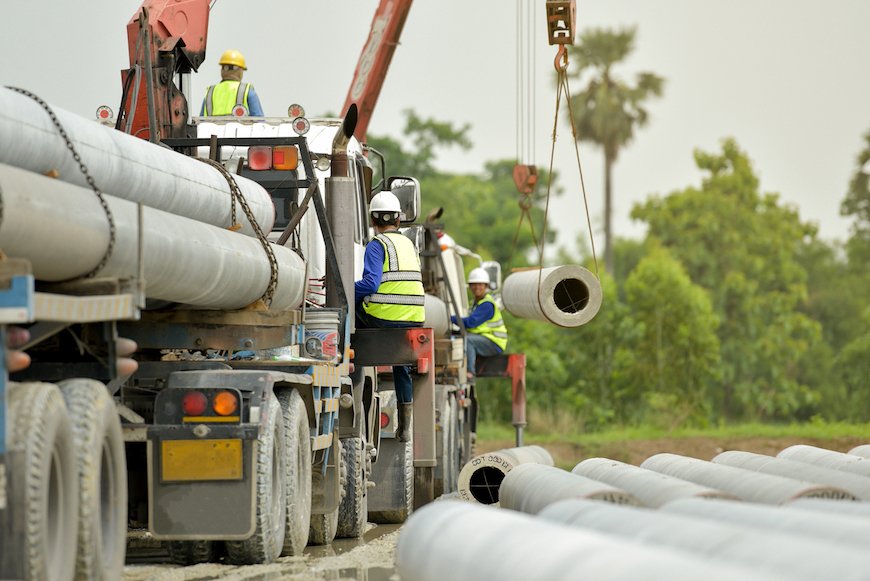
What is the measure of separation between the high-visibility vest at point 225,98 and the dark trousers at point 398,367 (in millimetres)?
2631

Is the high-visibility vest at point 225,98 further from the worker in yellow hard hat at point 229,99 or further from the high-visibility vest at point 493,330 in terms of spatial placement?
the high-visibility vest at point 493,330

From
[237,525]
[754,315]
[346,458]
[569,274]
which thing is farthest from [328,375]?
[754,315]

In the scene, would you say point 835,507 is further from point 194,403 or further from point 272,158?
point 272,158

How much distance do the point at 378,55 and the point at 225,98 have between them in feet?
30.9

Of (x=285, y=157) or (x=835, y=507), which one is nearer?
(x=835, y=507)

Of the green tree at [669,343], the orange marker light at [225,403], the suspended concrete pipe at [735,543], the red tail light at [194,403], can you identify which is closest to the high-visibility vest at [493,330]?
the orange marker light at [225,403]

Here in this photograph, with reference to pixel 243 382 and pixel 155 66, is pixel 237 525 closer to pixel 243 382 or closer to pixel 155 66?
pixel 243 382

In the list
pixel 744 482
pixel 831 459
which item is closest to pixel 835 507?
pixel 744 482

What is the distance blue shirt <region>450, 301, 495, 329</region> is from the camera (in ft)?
75.4

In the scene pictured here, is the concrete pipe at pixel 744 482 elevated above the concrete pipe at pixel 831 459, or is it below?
below

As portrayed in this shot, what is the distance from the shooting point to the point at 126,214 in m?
9.19

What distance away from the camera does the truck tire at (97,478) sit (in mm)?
8430

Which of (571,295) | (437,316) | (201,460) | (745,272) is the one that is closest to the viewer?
(201,460)

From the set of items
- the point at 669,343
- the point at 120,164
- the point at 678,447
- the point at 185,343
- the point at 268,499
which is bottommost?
the point at 268,499
